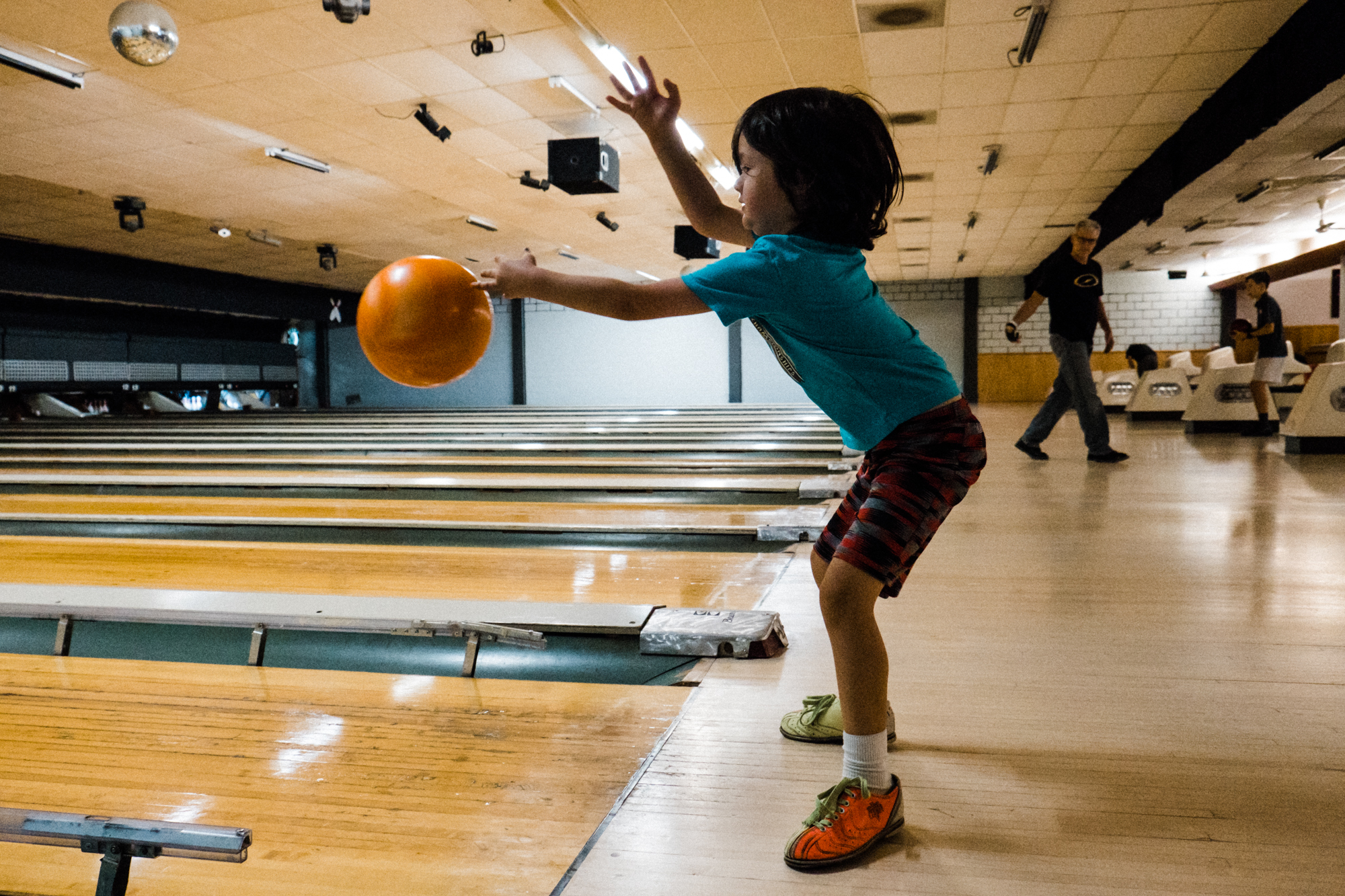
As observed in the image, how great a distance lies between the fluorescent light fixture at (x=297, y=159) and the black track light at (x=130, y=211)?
2.55 meters

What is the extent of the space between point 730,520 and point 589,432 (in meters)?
5.04

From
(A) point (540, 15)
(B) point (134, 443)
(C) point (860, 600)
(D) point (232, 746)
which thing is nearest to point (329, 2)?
(A) point (540, 15)

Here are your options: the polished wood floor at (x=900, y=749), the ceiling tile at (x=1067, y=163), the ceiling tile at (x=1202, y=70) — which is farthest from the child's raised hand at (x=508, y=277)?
the ceiling tile at (x=1067, y=163)

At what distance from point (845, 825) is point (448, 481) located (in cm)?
378

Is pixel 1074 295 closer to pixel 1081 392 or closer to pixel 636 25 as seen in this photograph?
pixel 1081 392

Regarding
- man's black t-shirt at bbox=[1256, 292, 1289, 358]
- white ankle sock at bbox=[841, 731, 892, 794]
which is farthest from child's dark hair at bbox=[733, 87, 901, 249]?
man's black t-shirt at bbox=[1256, 292, 1289, 358]

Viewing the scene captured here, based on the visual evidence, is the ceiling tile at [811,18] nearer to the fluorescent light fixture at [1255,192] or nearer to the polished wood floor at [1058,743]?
the polished wood floor at [1058,743]

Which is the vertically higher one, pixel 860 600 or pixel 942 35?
pixel 942 35

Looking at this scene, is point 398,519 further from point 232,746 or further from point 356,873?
point 356,873

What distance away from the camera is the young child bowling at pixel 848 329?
1.05 metres

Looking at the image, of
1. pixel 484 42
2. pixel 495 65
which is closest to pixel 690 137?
pixel 495 65

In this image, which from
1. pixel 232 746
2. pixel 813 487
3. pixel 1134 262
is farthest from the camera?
pixel 1134 262

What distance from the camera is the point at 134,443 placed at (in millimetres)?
7488

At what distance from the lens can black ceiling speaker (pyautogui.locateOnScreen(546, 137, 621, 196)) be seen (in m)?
6.91
